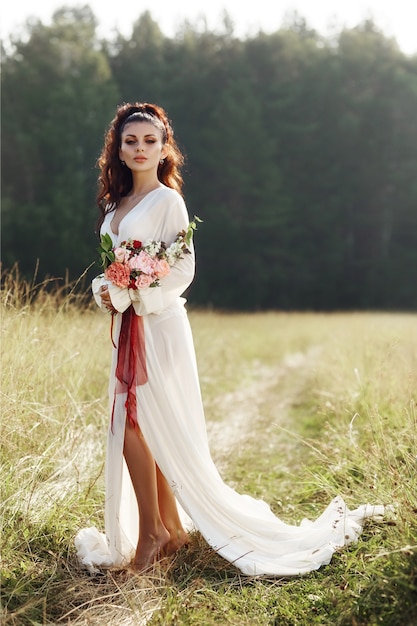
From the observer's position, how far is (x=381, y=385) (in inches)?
275

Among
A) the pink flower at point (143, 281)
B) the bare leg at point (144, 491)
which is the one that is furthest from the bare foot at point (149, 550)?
the pink flower at point (143, 281)

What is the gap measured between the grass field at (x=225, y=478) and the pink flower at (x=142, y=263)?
1.19 meters

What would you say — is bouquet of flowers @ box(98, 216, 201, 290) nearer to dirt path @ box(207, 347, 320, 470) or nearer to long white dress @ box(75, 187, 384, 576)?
long white dress @ box(75, 187, 384, 576)

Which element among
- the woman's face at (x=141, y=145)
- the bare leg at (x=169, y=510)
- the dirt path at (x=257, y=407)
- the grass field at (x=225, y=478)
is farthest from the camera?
the dirt path at (x=257, y=407)

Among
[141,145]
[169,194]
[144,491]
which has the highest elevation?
[141,145]

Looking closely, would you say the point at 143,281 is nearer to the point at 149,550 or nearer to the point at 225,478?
the point at 149,550

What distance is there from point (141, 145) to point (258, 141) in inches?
1143

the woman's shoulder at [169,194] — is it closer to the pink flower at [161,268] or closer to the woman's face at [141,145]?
the woman's face at [141,145]

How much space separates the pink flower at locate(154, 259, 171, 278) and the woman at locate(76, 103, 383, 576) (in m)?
0.05

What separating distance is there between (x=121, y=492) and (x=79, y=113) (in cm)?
2691

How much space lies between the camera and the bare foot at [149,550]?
13.3 ft

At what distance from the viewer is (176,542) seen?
14.0ft

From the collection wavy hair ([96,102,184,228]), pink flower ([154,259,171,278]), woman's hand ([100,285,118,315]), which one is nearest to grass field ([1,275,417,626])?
woman's hand ([100,285,118,315])

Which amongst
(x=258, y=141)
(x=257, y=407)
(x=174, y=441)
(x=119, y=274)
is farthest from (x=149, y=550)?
(x=258, y=141)
